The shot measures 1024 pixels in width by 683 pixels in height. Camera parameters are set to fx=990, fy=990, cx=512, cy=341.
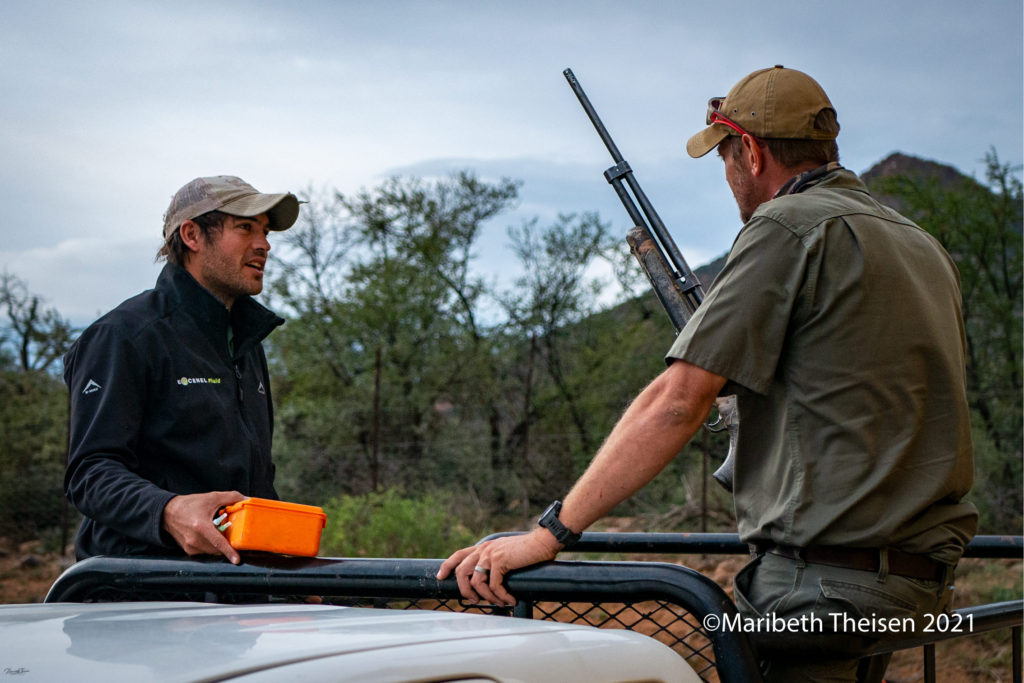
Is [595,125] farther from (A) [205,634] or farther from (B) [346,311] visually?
(B) [346,311]

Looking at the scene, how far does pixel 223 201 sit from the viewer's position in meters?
3.58

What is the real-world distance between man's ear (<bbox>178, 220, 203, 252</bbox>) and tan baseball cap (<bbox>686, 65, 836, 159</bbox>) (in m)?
1.97

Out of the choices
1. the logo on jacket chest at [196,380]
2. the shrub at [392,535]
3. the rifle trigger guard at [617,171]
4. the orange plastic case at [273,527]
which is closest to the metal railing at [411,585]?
the orange plastic case at [273,527]

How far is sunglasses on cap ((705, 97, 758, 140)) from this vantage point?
2494 mm

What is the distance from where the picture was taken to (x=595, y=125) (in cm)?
372

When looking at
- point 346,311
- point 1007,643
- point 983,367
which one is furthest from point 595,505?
point 346,311

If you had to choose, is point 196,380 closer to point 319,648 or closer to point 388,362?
point 319,648

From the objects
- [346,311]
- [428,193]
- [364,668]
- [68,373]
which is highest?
[428,193]

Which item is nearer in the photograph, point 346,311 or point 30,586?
point 30,586

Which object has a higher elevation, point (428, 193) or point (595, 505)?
point (428, 193)

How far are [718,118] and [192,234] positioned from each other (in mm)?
1974

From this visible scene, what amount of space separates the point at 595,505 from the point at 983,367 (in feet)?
42.8

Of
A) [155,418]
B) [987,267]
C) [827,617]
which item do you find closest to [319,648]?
[827,617]

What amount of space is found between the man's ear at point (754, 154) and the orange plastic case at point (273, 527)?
137cm
